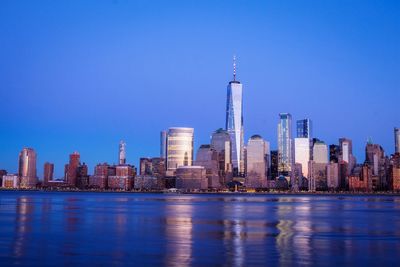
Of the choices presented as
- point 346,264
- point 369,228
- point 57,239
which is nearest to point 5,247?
point 57,239

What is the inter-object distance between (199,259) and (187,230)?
1941 cm

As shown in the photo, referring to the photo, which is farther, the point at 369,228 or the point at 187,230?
the point at 369,228

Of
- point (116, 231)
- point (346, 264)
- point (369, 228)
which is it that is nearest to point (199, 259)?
point (346, 264)

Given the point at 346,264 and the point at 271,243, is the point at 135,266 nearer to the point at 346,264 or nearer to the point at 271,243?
the point at 346,264

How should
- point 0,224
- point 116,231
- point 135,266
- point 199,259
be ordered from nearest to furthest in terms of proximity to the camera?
point 135,266 → point 199,259 → point 116,231 → point 0,224

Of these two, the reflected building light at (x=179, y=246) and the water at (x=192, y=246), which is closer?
the reflected building light at (x=179, y=246)

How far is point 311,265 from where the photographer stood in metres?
28.5

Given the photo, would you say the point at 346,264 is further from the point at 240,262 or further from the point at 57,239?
the point at 57,239

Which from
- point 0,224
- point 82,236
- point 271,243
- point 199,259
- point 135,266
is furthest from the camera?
point 0,224

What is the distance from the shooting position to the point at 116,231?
47.6 metres

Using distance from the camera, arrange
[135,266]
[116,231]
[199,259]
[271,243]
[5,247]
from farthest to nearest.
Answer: [116,231] < [271,243] < [5,247] < [199,259] < [135,266]

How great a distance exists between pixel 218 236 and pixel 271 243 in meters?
6.33

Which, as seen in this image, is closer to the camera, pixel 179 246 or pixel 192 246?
pixel 179 246

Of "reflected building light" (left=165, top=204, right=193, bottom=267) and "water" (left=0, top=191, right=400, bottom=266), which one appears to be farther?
"water" (left=0, top=191, right=400, bottom=266)
